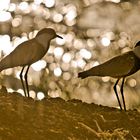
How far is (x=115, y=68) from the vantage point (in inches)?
64.2

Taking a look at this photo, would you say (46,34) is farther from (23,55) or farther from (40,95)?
(40,95)

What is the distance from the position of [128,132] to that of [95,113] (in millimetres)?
174

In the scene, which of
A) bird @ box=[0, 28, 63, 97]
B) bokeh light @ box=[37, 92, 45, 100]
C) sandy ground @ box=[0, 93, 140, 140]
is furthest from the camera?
bokeh light @ box=[37, 92, 45, 100]

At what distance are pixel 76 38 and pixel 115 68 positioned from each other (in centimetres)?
28

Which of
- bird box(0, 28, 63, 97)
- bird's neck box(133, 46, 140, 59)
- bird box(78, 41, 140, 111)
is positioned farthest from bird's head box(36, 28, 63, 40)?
bird's neck box(133, 46, 140, 59)

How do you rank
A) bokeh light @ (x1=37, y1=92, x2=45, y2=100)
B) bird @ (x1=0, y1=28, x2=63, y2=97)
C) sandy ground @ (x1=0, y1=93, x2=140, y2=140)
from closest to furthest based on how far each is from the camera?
sandy ground @ (x1=0, y1=93, x2=140, y2=140)
bird @ (x1=0, y1=28, x2=63, y2=97)
bokeh light @ (x1=37, y1=92, x2=45, y2=100)

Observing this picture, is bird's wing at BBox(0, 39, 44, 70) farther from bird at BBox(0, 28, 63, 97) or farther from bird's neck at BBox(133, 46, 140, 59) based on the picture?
bird's neck at BBox(133, 46, 140, 59)

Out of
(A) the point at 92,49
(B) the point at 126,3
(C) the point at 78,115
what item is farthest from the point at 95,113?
(B) the point at 126,3

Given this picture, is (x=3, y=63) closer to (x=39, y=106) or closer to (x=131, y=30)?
(x=39, y=106)

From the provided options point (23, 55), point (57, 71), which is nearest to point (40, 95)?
point (57, 71)

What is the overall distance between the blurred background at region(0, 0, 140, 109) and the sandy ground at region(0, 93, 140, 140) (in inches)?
7.6

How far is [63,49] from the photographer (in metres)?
1.86

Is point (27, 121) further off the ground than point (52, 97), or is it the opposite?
point (27, 121)

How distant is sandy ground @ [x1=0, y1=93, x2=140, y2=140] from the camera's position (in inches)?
51.7
